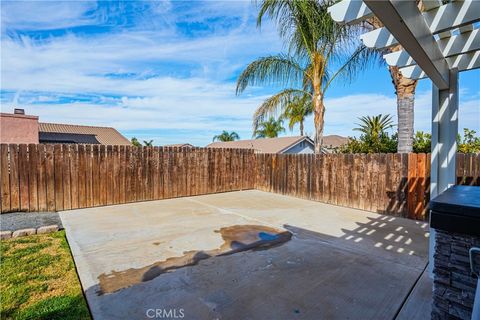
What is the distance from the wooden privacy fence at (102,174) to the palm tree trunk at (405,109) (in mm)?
5534

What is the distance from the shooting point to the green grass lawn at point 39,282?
222cm

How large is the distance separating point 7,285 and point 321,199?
6996 millimetres

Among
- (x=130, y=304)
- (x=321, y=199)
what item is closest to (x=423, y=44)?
(x=130, y=304)

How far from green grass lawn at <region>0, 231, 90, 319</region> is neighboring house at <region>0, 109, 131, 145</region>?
13792 millimetres

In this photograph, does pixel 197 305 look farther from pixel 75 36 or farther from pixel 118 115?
pixel 118 115

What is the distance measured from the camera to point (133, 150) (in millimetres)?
7543

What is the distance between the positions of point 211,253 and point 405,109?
6053mm

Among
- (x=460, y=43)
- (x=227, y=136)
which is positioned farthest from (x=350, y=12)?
(x=227, y=136)

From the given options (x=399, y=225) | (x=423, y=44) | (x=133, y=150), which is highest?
(x=423, y=44)

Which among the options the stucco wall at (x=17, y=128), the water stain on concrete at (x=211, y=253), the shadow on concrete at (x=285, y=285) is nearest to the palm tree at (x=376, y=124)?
the shadow on concrete at (x=285, y=285)

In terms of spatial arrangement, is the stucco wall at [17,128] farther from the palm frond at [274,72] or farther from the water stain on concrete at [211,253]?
the water stain on concrete at [211,253]

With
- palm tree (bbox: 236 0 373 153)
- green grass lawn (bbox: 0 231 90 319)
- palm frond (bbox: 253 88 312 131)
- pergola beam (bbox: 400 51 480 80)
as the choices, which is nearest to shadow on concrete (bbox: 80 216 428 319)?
green grass lawn (bbox: 0 231 90 319)

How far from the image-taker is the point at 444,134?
3.07 metres

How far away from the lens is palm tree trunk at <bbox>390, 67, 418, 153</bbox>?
6.39m
